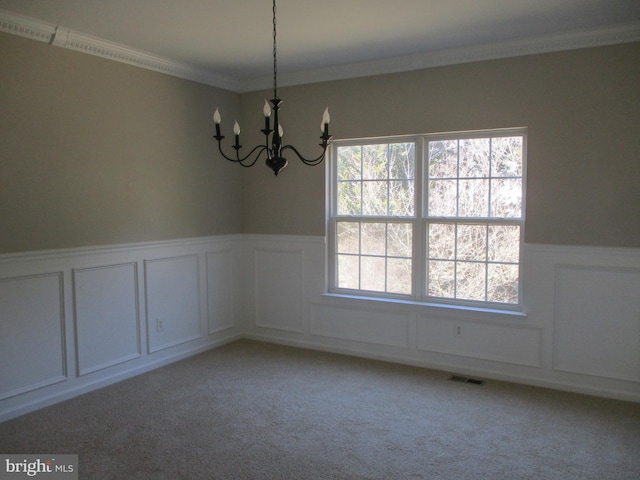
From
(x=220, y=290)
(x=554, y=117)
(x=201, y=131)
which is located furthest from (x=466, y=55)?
(x=220, y=290)

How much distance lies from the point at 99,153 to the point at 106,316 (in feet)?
4.39

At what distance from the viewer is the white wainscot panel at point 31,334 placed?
11.5ft

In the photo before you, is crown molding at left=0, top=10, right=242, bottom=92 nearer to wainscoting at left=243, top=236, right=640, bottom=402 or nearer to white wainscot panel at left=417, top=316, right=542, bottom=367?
wainscoting at left=243, top=236, right=640, bottom=402

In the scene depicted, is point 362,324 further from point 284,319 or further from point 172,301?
point 172,301

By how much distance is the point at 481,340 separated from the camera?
4.33 metres

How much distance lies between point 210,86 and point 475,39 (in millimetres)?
2582

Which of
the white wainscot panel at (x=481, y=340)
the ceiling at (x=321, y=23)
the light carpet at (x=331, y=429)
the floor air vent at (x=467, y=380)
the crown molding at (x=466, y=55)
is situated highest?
the ceiling at (x=321, y=23)

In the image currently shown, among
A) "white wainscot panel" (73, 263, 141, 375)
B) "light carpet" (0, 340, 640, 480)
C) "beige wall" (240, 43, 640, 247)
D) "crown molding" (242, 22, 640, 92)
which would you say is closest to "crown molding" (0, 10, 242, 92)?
"crown molding" (242, 22, 640, 92)

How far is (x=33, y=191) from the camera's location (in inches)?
143

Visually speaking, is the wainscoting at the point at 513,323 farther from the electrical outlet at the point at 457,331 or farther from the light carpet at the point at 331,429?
the light carpet at the point at 331,429

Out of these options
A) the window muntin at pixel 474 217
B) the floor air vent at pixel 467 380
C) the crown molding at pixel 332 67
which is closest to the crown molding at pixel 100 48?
the crown molding at pixel 332 67

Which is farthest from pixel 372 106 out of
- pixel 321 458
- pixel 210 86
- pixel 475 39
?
pixel 321 458

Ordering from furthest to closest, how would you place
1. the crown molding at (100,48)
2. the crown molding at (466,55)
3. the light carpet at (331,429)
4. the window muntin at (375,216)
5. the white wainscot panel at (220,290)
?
the white wainscot panel at (220,290) < the window muntin at (375,216) < the crown molding at (466,55) < the crown molding at (100,48) < the light carpet at (331,429)

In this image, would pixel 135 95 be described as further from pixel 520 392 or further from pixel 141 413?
pixel 520 392
